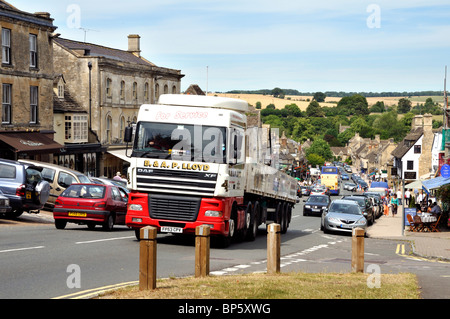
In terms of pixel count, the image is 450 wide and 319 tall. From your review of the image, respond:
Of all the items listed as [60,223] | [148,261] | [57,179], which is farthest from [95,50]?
[148,261]

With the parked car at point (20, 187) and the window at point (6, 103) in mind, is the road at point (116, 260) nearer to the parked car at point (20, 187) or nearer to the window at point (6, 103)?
the parked car at point (20, 187)

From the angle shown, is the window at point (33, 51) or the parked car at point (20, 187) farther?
the window at point (33, 51)

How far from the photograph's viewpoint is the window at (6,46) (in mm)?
38562

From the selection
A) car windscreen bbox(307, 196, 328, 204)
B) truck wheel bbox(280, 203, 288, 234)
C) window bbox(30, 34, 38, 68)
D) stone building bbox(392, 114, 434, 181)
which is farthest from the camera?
stone building bbox(392, 114, 434, 181)

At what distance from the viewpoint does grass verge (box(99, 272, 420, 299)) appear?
1002 centimetres

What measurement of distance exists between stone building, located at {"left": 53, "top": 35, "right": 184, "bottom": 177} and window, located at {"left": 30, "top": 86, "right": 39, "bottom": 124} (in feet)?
30.8

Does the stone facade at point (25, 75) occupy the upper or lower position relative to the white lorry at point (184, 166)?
upper

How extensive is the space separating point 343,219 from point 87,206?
40.0 feet

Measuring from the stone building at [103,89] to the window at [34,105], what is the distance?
9.38 meters

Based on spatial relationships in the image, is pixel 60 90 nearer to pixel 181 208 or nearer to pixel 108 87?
pixel 108 87

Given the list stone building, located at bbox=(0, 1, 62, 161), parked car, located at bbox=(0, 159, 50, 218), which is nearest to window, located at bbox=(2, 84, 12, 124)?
stone building, located at bbox=(0, 1, 62, 161)

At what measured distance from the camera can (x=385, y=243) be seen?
26922mm

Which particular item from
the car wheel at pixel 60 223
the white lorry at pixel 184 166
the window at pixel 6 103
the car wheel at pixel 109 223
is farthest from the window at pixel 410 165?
the white lorry at pixel 184 166

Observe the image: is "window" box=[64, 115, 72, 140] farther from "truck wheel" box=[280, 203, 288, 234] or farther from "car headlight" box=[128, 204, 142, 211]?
"car headlight" box=[128, 204, 142, 211]
